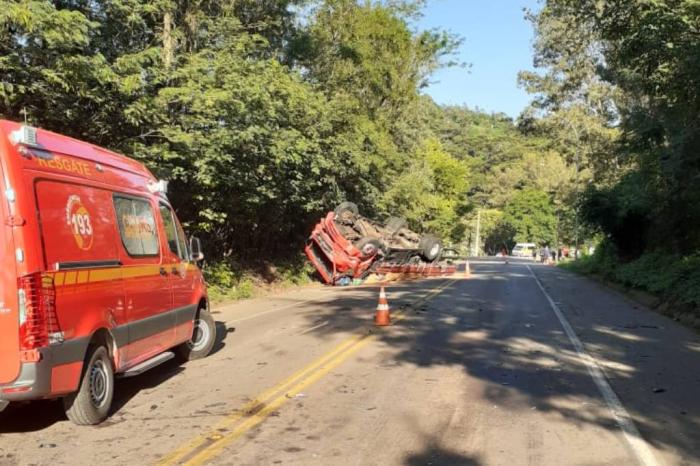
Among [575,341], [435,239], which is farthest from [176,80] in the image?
Answer: [435,239]

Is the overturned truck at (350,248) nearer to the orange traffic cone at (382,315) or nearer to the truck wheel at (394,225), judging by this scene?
the truck wheel at (394,225)

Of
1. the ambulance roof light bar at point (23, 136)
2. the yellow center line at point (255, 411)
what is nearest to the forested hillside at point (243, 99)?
the ambulance roof light bar at point (23, 136)

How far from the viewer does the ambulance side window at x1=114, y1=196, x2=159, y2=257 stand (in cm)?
708

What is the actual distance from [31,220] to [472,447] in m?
4.15

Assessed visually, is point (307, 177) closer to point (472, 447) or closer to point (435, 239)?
point (435, 239)

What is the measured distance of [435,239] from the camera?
3000cm

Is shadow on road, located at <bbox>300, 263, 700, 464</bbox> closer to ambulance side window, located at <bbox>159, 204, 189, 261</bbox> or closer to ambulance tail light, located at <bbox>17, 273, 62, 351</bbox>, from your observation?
ambulance tail light, located at <bbox>17, 273, 62, 351</bbox>

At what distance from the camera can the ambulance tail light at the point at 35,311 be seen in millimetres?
5367

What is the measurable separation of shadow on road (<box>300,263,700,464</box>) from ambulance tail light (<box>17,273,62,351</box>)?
3.23 m

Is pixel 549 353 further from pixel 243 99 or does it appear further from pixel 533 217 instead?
pixel 533 217

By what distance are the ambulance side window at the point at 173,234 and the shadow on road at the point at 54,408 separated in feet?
5.13

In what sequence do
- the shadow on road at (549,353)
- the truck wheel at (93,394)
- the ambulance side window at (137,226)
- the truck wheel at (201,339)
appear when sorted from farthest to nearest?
the truck wheel at (201,339) < the ambulance side window at (137,226) < the shadow on road at (549,353) < the truck wheel at (93,394)

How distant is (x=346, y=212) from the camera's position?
25.3 meters

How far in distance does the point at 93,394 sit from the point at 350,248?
723 inches
